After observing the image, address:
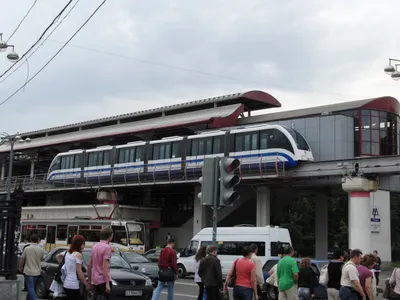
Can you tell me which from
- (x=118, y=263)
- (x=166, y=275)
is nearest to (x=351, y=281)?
(x=166, y=275)

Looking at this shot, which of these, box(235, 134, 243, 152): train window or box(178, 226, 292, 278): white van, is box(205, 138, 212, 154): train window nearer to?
box(235, 134, 243, 152): train window

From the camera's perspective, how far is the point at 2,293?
8.85 metres

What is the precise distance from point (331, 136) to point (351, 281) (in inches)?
1112

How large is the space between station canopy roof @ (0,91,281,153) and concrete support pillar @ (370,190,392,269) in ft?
41.4

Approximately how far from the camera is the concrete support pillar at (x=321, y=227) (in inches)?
1580

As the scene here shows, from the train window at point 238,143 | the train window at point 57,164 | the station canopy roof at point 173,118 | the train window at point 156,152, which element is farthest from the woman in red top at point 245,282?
the train window at point 57,164

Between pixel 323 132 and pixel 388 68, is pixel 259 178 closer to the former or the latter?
pixel 323 132

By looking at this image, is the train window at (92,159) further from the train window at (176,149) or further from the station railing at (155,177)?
the train window at (176,149)

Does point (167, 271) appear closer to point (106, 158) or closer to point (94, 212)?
point (94, 212)

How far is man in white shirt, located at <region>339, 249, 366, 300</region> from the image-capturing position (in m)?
9.45

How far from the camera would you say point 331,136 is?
36906mm

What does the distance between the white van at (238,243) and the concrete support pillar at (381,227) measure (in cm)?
1144

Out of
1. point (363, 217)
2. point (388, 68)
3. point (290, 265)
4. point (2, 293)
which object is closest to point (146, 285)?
point (290, 265)

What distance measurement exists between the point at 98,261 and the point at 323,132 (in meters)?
29.8
